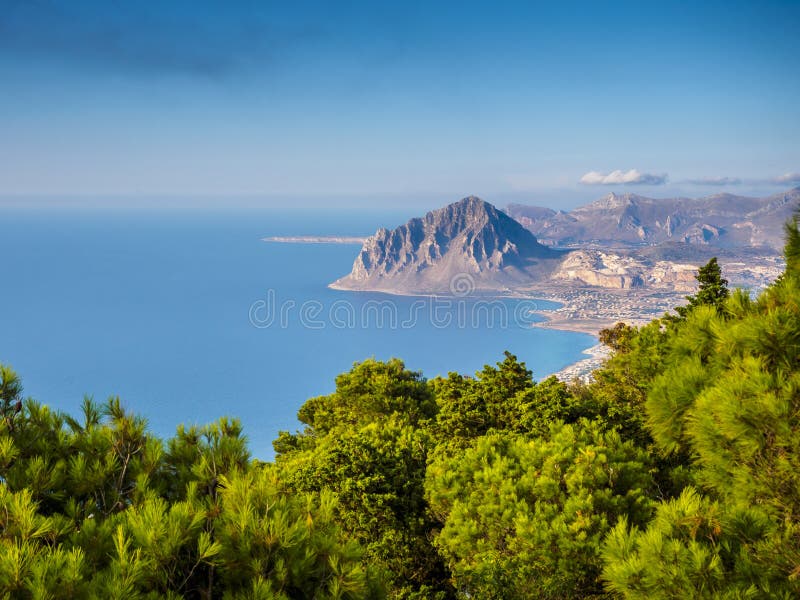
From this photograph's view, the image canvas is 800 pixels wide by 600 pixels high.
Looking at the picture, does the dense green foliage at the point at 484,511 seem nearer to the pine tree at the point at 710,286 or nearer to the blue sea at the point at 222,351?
the pine tree at the point at 710,286

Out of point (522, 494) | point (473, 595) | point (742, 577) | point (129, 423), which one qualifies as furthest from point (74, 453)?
point (522, 494)

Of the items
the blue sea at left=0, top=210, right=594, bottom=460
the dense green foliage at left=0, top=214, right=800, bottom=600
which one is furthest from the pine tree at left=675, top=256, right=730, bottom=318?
the blue sea at left=0, top=210, right=594, bottom=460

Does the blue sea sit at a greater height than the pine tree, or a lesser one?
lesser

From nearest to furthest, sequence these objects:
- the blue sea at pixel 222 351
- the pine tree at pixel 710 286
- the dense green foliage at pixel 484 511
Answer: the dense green foliage at pixel 484 511
the pine tree at pixel 710 286
the blue sea at pixel 222 351

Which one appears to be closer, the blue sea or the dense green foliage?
the dense green foliage

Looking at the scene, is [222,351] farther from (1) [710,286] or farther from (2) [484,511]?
(2) [484,511]

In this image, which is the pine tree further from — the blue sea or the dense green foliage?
the blue sea

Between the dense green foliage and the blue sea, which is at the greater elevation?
the dense green foliage

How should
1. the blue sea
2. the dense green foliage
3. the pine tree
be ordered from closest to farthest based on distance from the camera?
the dense green foliage
the pine tree
the blue sea

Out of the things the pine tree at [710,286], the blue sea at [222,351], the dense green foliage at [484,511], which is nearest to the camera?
the dense green foliage at [484,511]

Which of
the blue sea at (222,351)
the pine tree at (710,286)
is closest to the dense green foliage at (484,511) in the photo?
the pine tree at (710,286)

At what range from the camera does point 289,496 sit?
414 cm

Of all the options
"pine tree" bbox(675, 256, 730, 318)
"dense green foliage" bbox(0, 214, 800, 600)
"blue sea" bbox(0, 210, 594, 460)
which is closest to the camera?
"dense green foliage" bbox(0, 214, 800, 600)

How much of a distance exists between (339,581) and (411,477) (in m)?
8.79
